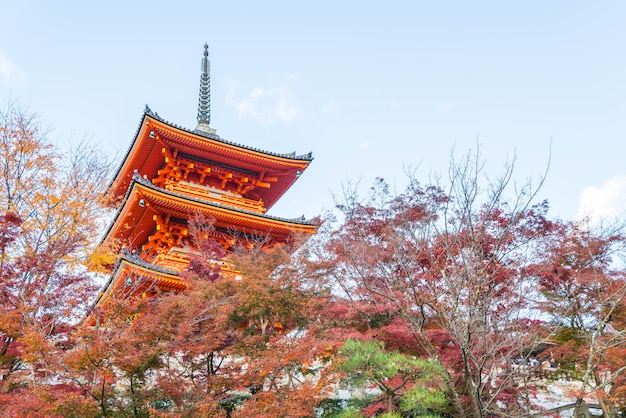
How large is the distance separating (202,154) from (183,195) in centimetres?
245

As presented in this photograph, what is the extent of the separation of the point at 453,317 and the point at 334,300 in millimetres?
3757

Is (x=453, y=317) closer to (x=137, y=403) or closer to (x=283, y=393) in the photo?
(x=283, y=393)

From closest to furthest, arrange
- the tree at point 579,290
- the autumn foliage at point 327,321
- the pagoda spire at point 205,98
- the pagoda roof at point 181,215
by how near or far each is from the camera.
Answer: the autumn foliage at point 327,321
the tree at point 579,290
the pagoda roof at point 181,215
the pagoda spire at point 205,98

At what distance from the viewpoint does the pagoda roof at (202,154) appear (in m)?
16.4

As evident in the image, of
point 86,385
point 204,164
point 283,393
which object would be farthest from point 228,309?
point 204,164

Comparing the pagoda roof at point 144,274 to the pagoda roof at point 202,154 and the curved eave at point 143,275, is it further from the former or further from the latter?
the pagoda roof at point 202,154

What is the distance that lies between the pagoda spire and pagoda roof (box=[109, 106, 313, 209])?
2.99 meters

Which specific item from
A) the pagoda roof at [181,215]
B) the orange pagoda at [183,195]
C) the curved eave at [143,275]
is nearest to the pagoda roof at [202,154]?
the orange pagoda at [183,195]

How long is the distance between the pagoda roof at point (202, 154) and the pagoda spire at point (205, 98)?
118 inches

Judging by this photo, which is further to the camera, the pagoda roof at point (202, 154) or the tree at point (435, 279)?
the pagoda roof at point (202, 154)

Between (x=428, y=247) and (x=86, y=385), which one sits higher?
(x=428, y=247)

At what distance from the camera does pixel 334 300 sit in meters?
10.4

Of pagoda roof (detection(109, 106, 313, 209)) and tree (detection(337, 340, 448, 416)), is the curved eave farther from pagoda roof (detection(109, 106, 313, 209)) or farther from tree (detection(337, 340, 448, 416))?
tree (detection(337, 340, 448, 416))

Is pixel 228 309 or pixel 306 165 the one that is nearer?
pixel 228 309
